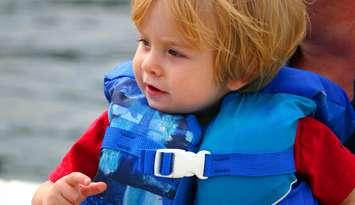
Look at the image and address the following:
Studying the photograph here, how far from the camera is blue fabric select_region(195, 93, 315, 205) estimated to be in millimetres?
1847

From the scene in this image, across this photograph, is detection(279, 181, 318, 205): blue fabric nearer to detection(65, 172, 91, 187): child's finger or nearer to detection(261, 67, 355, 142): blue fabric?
detection(261, 67, 355, 142): blue fabric

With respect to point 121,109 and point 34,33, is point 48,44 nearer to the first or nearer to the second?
point 34,33

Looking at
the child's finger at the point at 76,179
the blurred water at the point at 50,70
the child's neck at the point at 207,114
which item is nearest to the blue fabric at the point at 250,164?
the child's neck at the point at 207,114

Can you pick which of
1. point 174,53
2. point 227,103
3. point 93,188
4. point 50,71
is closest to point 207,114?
point 227,103

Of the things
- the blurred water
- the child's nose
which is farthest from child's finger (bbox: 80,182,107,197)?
the blurred water

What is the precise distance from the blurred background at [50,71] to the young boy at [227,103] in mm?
1865

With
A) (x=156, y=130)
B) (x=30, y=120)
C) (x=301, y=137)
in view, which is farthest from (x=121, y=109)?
(x=30, y=120)

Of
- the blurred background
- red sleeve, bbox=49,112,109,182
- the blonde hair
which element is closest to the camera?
the blonde hair

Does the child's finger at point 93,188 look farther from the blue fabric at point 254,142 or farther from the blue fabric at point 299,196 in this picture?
the blue fabric at point 299,196

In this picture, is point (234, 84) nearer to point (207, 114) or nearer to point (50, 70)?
point (207, 114)

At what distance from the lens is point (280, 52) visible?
1.86 m

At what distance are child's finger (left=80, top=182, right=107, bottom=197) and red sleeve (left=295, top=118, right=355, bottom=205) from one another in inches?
13.7

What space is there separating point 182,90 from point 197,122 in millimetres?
88

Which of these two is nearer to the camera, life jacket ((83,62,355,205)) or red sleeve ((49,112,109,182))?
life jacket ((83,62,355,205))
